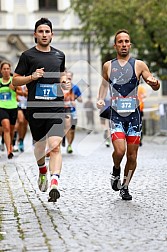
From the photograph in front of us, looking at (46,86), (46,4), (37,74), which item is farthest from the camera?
(46,4)

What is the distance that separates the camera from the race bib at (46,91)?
25.9ft

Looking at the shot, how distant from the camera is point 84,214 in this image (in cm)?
717

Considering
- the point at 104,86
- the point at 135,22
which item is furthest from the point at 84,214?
the point at 135,22

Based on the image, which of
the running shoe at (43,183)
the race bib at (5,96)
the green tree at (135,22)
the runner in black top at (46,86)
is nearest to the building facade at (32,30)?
the green tree at (135,22)

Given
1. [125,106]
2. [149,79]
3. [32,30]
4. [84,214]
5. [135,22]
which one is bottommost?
[84,214]

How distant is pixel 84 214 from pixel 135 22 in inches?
820

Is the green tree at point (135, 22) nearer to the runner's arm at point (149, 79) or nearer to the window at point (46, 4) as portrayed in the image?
the window at point (46, 4)

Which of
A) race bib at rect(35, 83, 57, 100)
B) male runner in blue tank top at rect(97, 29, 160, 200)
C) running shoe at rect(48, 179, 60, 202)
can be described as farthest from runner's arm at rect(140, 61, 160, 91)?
running shoe at rect(48, 179, 60, 202)

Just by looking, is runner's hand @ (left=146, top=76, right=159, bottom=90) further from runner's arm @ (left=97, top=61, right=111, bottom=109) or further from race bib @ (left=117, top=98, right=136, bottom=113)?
runner's arm @ (left=97, top=61, right=111, bottom=109)

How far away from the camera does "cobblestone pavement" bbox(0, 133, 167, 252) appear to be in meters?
5.73

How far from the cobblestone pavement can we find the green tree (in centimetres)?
1553

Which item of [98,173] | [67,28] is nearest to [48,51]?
[98,173]

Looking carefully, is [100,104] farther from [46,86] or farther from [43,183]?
[43,183]

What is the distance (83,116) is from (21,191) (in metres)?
24.0
